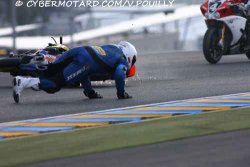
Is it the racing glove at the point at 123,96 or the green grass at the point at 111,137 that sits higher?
the green grass at the point at 111,137

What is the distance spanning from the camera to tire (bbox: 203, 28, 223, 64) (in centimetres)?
2005

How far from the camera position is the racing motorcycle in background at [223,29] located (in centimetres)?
2019

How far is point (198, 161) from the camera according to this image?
898 cm

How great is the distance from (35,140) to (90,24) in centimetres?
3372

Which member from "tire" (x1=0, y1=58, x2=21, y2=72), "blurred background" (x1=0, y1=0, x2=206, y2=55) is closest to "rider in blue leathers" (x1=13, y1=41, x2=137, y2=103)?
"tire" (x1=0, y1=58, x2=21, y2=72)

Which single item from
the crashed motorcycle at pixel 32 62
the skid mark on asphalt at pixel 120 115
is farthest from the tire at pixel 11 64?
the skid mark on asphalt at pixel 120 115

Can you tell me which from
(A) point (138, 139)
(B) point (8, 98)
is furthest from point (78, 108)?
(A) point (138, 139)

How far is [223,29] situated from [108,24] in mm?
24037

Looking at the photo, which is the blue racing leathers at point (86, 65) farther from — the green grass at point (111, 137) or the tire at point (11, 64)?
the green grass at point (111, 137)

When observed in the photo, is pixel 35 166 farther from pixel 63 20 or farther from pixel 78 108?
pixel 63 20

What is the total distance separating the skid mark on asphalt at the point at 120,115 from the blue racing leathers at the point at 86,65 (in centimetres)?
106

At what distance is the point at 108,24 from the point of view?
44094 millimetres

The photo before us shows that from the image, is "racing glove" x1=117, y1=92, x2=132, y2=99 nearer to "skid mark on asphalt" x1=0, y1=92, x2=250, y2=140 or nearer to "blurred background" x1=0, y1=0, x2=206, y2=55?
"skid mark on asphalt" x1=0, y1=92, x2=250, y2=140

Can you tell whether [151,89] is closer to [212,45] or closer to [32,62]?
[32,62]
